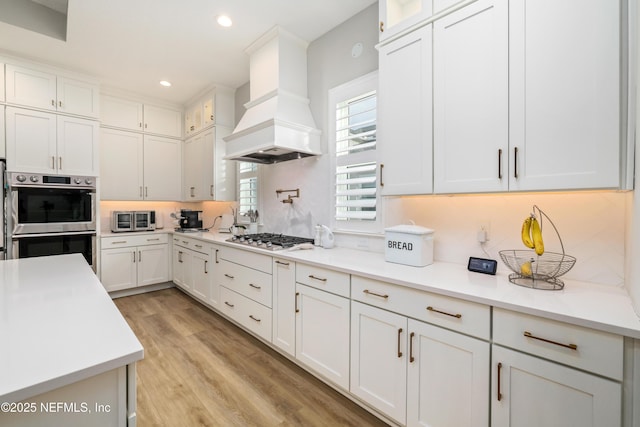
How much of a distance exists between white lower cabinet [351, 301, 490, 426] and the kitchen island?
117 centimetres

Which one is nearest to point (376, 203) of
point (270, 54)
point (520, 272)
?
point (520, 272)

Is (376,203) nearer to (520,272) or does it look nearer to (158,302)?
(520,272)

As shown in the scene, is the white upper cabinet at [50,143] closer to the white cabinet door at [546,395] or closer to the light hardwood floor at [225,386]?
the light hardwood floor at [225,386]

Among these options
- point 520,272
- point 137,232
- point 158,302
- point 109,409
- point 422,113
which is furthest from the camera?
point 137,232

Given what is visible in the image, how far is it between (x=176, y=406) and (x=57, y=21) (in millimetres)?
3710

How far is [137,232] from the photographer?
157 inches

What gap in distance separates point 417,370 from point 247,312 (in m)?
1.65

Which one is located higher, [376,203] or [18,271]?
[376,203]

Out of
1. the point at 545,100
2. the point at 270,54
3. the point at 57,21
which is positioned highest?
the point at 57,21

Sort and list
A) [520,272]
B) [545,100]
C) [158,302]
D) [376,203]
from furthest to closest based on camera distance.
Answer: [158,302] < [376,203] < [520,272] < [545,100]

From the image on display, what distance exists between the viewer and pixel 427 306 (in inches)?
54.0

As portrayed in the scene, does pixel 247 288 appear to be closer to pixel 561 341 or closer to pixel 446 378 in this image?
pixel 446 378

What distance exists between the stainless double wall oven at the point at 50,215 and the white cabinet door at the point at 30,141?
13 centimetres

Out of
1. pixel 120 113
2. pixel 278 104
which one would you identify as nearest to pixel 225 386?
pixel 278 104
